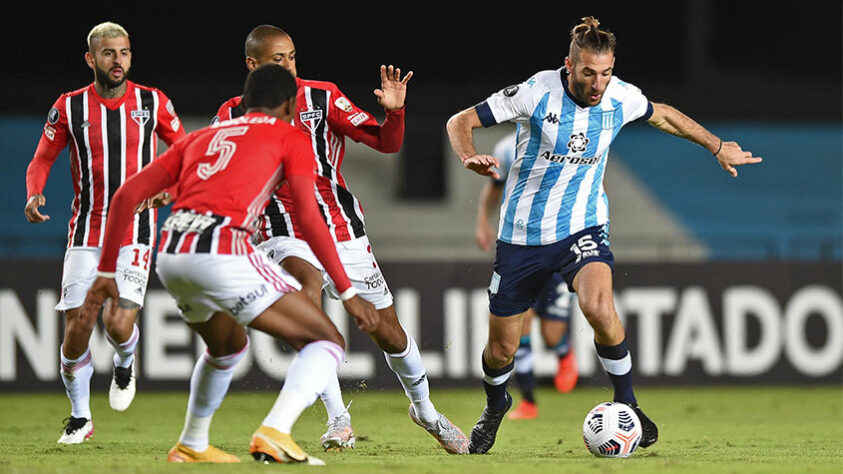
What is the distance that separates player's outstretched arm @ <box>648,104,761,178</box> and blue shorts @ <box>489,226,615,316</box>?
75 cm

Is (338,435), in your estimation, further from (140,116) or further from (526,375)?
(526,375)

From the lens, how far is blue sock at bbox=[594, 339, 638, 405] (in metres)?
6.73

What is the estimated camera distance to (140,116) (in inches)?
303

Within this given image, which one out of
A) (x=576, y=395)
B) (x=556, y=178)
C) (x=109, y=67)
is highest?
(x=109, y=67)

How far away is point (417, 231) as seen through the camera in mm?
18375

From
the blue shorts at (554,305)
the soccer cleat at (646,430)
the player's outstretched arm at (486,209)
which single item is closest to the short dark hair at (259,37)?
the soccer cleat at (646,430)

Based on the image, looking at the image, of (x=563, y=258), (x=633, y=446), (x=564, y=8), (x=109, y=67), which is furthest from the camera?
(x=564, y=8)

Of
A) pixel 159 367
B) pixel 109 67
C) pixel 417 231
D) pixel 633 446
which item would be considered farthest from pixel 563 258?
pixel 417 231

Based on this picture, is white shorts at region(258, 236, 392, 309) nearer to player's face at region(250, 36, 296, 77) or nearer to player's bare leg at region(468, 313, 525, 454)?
player's bare leg at region(468, 313, 525, 454)

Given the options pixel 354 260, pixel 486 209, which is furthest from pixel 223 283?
pixel 486 209

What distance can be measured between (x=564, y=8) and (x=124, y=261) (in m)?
13.7

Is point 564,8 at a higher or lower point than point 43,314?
higher

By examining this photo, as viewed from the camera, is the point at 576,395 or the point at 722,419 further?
the point at 576,395

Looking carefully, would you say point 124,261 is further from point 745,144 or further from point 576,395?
point 745,144
